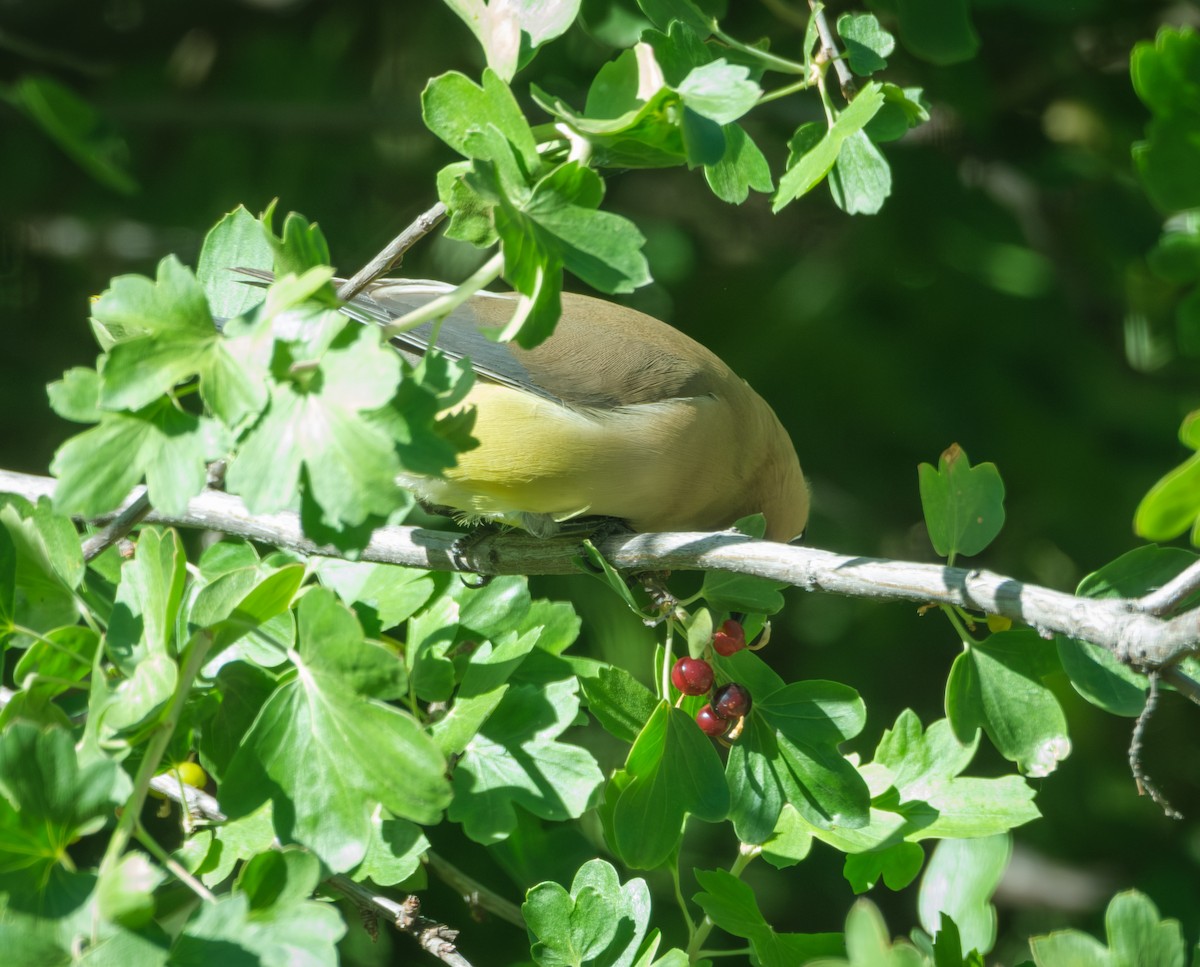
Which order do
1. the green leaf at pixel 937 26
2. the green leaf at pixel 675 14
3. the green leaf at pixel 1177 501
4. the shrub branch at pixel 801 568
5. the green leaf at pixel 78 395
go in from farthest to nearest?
the green leaf at pixel 937 26 → the green leaf at pixel 675 14 → the shrub branch at pixel 801 568 → the green leaf at pixel 78 395 → the green leaf at pixel 1177 501

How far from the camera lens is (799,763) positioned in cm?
195

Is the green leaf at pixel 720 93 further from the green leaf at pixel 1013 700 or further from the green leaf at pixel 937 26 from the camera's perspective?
the green leaf at pixel 937 26

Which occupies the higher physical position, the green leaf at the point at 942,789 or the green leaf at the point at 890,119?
the green leaf at the point at 890,119

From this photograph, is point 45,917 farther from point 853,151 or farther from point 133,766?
point 853,151

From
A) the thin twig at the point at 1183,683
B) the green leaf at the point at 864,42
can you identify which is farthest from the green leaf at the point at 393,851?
the green leaf at the point at 864,42

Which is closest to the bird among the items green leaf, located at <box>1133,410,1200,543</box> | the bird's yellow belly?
the bird's yellow belly

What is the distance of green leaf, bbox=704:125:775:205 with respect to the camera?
197 centimetres

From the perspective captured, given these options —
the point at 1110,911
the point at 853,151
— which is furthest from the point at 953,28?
the point at 1110,911

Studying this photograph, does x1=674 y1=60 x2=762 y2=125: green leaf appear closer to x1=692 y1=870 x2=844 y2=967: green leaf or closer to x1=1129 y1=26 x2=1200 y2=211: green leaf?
x1=1129 y1=26 x2=1200 y2=211: green leaf

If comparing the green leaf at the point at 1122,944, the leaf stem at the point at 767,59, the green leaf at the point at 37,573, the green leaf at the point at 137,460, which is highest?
the leaf stem at the point at 767,59

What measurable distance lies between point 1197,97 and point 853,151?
1.82ft

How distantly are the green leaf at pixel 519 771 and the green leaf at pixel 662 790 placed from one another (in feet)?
0.21

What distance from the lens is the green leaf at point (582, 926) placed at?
1.88m

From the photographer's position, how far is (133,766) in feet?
5.85
